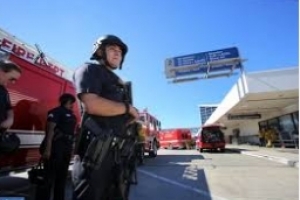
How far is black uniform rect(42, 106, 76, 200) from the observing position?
4.87m

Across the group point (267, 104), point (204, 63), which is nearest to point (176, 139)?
point (204, 63)

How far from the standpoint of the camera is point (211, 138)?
29.0m

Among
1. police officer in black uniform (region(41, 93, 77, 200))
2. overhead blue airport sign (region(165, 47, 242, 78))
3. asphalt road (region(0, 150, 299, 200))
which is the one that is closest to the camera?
police officer in black uniform (region(41, 93, 77, 200))

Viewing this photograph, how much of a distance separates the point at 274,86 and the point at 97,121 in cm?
1716

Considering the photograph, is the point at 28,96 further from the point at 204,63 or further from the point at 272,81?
the point at 204,63

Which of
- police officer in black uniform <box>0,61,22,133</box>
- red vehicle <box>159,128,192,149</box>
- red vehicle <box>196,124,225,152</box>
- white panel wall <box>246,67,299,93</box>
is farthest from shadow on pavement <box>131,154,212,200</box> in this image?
red vehicle <box>159,128,192,149</box>

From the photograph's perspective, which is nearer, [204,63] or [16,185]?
[16,185]

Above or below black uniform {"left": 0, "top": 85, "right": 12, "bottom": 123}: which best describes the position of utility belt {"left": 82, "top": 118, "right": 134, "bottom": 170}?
below

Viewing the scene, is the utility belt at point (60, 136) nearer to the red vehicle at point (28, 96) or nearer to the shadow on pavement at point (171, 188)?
the red vehicle at point (28, 96)

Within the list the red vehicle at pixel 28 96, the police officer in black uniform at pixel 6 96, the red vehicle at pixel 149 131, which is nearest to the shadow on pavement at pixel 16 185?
the red vehicle at pixel 28 96

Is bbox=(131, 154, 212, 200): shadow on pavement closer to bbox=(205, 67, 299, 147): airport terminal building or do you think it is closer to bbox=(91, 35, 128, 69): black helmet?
bbox=(91, 35, 128, 69): black helmet

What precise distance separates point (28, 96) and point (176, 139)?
34.5 m

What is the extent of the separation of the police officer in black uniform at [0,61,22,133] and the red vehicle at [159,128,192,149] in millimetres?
35429

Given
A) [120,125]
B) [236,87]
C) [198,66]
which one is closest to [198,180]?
[120,125]
